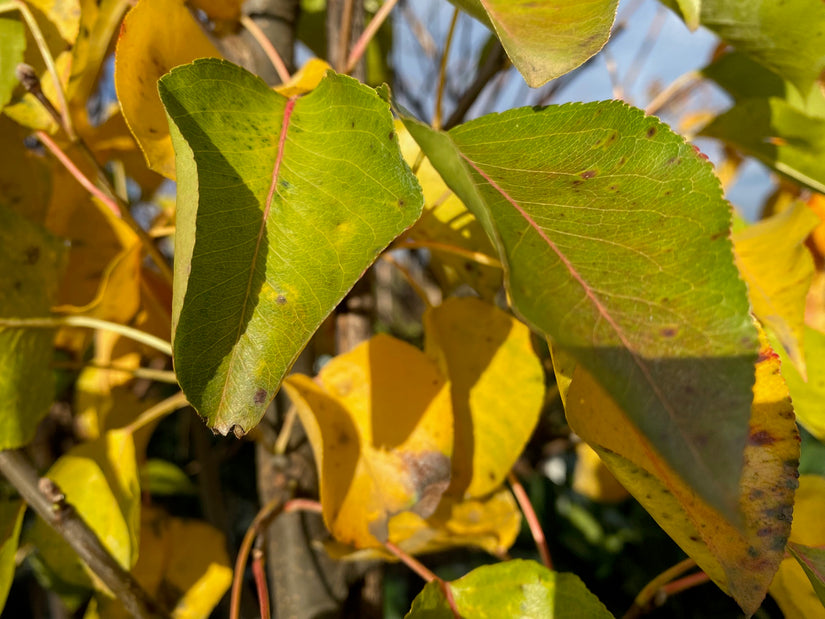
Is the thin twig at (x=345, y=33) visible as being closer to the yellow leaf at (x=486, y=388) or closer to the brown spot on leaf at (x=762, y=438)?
the yellow leaf at (x=486, y=388)

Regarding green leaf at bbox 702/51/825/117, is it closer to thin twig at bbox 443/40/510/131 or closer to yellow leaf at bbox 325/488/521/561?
thin twig at bbox 443/40/510/131

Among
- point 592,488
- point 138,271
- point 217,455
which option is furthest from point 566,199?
point 592,488

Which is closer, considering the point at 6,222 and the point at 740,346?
the point at 740,346

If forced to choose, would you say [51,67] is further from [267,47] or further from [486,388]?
[486,388]

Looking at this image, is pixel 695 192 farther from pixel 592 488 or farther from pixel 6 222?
pixel 592 488

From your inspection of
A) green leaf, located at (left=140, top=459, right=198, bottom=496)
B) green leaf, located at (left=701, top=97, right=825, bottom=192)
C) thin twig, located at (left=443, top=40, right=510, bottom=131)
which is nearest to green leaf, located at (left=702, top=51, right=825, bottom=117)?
green leaf, located at (left=701, top=97, right=825, bottom=192)

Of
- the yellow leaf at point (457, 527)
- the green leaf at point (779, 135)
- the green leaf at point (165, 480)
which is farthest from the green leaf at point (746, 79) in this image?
the green leaf at point (165, 480)
